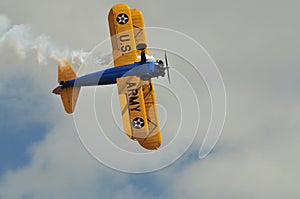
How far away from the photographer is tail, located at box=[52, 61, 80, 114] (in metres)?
62.3

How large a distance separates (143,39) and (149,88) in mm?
4471

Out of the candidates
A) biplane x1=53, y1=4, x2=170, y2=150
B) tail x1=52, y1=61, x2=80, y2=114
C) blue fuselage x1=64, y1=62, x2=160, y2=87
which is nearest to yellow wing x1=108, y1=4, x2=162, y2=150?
biplane x1=53, y1=4, x2=170, y2=150

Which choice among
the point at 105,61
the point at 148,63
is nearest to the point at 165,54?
the point at 148,63

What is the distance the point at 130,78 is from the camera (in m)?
60.5

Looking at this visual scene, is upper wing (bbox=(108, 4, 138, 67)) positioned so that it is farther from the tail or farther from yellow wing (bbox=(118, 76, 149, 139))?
the tail

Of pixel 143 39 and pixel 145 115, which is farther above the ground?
pixel 143 39

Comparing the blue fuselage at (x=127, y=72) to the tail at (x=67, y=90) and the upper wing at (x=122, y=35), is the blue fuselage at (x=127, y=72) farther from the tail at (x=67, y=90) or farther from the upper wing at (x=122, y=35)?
the tail at (x=67, y=90)

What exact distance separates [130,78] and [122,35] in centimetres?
426

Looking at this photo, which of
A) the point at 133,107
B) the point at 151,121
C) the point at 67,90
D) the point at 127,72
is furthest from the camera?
the point at 67,90

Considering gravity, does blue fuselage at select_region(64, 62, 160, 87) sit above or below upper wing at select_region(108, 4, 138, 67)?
below

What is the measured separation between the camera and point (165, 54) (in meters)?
59.8

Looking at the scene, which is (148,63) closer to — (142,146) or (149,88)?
(149,88)

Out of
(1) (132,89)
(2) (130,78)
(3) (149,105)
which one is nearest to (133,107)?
(1) (132,89)

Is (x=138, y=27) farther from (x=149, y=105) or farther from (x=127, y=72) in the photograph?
(x=149, y=105)
